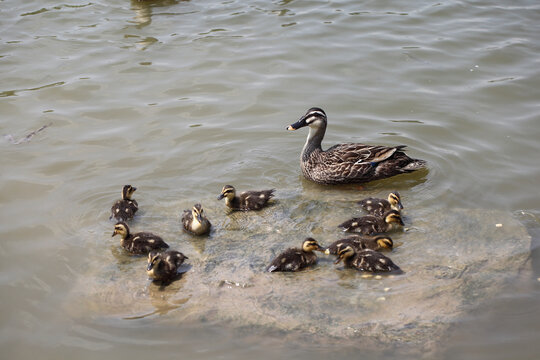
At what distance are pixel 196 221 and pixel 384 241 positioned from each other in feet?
6.05

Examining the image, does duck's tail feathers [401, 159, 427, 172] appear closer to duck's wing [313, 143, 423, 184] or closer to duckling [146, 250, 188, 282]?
duck's wing [313, 143, 423, 184]

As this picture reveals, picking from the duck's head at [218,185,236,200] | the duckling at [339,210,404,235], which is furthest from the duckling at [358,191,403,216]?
the duck's head at [218,185,236,200]

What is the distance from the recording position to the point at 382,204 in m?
6.60

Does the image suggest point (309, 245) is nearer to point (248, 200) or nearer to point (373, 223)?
point (373, 223)

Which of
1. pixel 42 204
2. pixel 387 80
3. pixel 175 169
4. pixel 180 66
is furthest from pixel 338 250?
pixel 180 66

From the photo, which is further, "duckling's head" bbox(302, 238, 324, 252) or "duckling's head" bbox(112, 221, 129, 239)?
"duckling's head" bbox(112, 221, 129, 239)

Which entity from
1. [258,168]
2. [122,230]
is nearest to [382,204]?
[258,168]

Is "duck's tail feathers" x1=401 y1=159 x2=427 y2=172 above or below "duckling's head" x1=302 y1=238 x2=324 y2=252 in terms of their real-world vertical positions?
below

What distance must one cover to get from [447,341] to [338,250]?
129cm

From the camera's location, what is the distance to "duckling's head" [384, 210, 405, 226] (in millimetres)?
6102

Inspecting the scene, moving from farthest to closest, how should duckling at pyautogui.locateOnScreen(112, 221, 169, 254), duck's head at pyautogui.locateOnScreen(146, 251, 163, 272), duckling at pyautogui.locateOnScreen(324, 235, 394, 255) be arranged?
duckling at pyautogui.locateOnScreen(112, 221, 169, 254) < duckling at pyautogui.locateOnScreen(324, 235, 394, 255) < duck's head at pyautogui.locateOnScreen(146, 251, 163, 272)

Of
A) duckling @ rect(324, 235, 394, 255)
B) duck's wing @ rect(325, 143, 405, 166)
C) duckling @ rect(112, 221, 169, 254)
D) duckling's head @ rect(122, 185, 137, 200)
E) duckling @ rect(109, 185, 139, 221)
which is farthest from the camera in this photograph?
duck's wing @ rect(325, 143, 405, 166)

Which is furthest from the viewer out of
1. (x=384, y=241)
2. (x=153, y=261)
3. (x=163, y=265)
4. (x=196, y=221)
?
(x=196, y=221)

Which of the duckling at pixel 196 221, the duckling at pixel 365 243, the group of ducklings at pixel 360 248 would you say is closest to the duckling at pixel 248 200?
Result: the duckling at pixel 196 221
